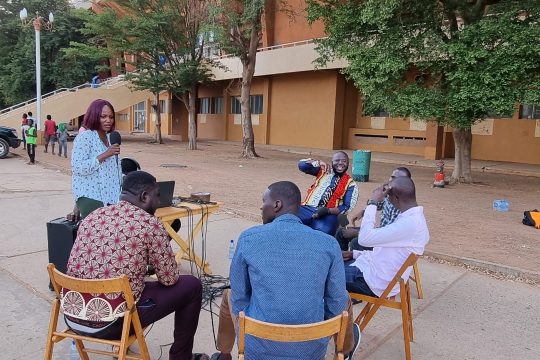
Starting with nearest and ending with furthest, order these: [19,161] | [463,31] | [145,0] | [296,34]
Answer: [463,31] → [19,161] → [145,0] → [296,34]

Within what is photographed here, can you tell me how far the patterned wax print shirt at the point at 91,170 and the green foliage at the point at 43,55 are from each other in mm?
30568

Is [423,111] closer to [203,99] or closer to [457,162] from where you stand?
[457,162]

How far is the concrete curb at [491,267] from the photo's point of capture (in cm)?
506

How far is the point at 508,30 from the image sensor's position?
10.0 m

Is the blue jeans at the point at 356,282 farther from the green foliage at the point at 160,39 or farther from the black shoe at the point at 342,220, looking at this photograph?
the green foliage at the point at 160,39

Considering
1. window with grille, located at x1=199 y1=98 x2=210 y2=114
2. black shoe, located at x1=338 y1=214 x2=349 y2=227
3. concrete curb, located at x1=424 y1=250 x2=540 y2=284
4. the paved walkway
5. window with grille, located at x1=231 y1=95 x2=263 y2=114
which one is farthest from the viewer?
window with grille, located at x1=199 y1=98 x2=210 y2=114

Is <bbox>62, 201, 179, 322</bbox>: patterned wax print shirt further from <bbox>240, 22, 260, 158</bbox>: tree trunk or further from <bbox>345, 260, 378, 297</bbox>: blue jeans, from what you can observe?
<bbox>240, 22, 260, 158</bbox>: tree trunk

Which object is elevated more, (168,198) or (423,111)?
(423,111)

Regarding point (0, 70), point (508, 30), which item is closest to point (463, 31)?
point (508, 30)

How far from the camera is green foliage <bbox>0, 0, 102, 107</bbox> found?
31.3m

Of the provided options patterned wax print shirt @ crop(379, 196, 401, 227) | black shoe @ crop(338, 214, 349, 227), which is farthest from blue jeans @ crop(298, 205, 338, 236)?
patterned wax print shirt @ crop(379, 196, 401, 227)

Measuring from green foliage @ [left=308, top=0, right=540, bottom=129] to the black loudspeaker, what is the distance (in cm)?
915

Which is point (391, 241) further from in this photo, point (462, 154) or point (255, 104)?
point (255, 104)

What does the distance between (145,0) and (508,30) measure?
52.7 feet
